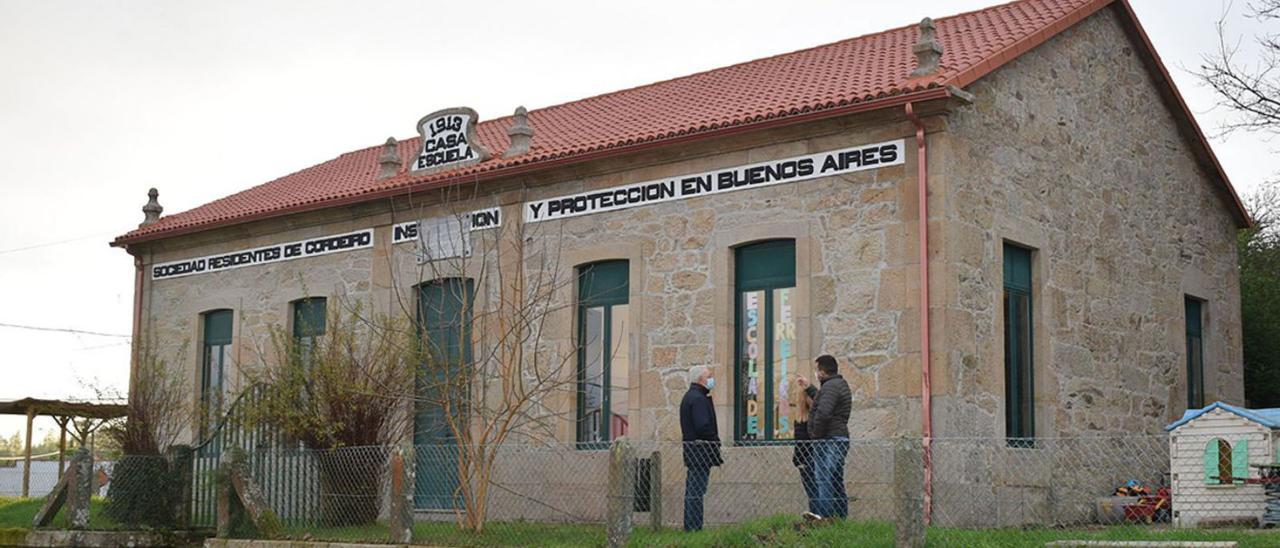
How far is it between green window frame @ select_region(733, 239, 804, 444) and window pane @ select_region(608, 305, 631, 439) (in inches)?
60.7

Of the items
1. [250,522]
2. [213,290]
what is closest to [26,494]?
[213,290]

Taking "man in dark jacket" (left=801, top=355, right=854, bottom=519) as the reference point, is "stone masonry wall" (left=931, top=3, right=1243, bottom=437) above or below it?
above

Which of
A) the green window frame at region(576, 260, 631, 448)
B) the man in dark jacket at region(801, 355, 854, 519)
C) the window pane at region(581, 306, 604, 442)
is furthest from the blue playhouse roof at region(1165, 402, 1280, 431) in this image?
the window pane at region(581, 306, 604, 442)

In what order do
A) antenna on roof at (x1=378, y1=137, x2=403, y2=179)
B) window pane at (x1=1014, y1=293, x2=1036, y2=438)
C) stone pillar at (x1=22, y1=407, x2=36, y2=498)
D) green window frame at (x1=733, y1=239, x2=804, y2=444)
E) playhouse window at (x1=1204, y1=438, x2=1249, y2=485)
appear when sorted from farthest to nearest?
stone pillar at (x1=22, y1=407, x2=36, y2=498), antenna on roof at (x1=378, y1=137, x2=403, y2=179), green window frame at (x1=733, y1=239, x2=804, y2=444), window pane at (x1=1014, y1=293, x2=1036, y2=438), playhouse window at (x1=1204, y1=438, x2=1249, y2=485)

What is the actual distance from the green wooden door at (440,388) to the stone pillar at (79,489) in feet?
11.7

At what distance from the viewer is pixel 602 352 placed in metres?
17.0

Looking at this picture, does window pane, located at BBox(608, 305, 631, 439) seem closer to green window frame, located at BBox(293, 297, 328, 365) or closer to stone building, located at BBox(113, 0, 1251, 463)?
stone building, located at BBox(113, 0, 1251, 463)

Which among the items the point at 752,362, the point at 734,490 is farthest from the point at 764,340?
the point at 734,490

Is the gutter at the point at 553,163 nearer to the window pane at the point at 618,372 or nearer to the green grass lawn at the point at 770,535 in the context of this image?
the window pane at the point at 618,372

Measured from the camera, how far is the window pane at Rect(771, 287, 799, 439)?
15.1m

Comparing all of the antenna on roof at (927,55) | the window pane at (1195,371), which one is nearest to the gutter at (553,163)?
the antenna on roof at (927,55)

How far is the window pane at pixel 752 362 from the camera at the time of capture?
15406 millimetres

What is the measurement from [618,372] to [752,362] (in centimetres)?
190

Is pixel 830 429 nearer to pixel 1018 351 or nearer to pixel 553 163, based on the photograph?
pixel 1018 351
